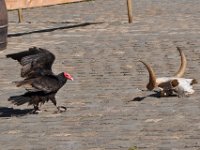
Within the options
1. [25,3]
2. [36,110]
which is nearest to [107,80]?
[36,110]

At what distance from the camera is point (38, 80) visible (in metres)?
8.45

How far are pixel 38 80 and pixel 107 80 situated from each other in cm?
238

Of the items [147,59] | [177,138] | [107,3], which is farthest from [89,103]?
[107,3]

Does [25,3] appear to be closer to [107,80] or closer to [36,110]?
[107,80]

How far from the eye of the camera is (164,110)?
835 cm

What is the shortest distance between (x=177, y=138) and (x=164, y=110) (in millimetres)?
1524

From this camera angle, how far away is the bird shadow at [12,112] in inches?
339

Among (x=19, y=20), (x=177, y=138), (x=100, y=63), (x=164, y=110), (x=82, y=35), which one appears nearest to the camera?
(x=177, y=138)

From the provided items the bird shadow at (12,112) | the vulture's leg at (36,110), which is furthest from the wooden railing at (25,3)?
the vulture's leg at (36,110)

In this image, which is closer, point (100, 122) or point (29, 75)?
→ point (100, 122)

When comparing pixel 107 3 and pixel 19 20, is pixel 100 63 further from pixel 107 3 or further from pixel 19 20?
A: pixel 107 3

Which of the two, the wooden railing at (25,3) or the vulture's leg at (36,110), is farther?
the wooden railing at (25,3)

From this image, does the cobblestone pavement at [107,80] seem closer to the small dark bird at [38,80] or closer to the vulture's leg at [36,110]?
the vulture's leg at [36,110]

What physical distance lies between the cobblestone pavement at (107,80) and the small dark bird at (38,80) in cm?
20
